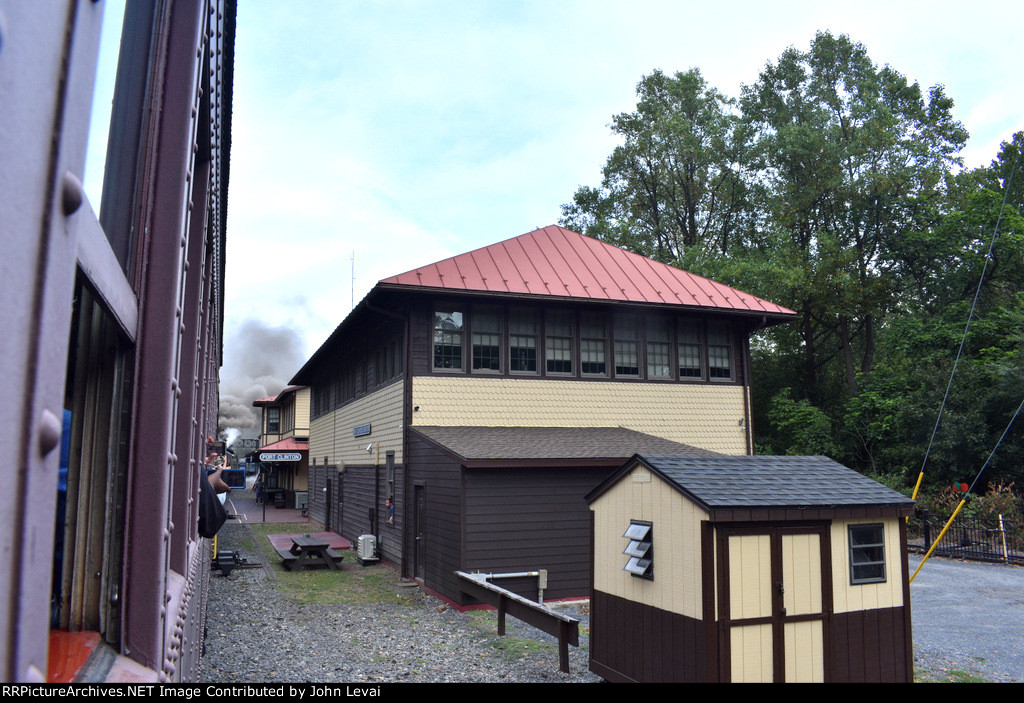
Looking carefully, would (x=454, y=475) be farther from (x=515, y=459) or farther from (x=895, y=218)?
(x=895, y=218)

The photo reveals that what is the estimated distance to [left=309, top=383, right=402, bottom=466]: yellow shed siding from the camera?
18.0 meters

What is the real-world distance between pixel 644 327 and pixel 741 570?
1166 centimetres

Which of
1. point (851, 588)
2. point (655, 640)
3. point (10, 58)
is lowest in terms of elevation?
point (655, 640)

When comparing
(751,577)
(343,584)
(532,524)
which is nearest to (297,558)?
(343,584)

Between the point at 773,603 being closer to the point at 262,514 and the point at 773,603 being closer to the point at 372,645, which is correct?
the point at 372,645

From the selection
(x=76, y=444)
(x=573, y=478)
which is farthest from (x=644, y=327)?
(x=76, y=444)

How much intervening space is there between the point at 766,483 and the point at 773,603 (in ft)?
4.47

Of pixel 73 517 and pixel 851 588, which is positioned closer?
pixel 73 517

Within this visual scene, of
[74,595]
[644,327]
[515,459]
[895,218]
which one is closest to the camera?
[74,595]

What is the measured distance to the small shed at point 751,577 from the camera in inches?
300

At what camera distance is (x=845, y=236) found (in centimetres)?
3744

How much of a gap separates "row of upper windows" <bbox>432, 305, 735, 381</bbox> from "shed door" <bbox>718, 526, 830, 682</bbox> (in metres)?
10.0

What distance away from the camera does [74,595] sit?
217cm

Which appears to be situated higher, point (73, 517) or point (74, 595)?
point (73, 517)
